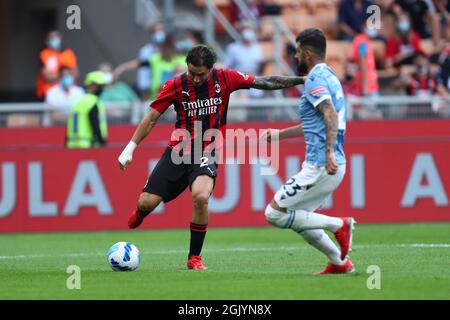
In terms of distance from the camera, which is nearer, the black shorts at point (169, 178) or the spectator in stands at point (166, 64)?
the black shorts at point (169, 178)

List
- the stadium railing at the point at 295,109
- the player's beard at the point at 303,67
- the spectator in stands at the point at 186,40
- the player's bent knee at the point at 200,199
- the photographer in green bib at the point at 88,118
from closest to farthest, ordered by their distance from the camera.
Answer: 1. the player's beard at the point at 303,67
2. the player's bent knee at the point at 200,199
3. the photographer in green bib at the point at 88,118
4. the stadium railing at the point at 295,109
5. the spectator in stands at the point at 186,40

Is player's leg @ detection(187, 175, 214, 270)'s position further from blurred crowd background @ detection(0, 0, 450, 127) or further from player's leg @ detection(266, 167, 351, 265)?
blurred crowd background @ detection(0, 0, 450, 127)

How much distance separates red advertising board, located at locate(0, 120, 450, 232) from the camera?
61.2 ft

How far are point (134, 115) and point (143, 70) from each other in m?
1.85

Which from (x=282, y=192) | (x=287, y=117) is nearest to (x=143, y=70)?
(x=287, y=117)

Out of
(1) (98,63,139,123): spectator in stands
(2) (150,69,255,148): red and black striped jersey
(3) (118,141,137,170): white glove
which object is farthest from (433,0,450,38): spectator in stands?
(3) (118,141,137,170): white glove

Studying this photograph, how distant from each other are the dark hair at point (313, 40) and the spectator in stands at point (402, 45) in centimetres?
1261

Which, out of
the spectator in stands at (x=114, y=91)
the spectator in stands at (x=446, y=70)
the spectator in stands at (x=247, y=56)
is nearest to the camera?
the spectator in stands at (x=446, y=70)

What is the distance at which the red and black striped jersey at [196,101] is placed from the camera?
476 inches

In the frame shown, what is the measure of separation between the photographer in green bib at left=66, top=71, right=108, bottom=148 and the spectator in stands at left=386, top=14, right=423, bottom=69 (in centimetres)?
642

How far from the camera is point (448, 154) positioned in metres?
18.7

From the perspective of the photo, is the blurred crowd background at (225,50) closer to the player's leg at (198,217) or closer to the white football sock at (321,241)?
the player's leg at (198,217)

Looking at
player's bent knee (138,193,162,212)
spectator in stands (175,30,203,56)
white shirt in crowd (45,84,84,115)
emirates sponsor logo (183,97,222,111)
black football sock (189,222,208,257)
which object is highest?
spectator in stands (175,30,203,56)

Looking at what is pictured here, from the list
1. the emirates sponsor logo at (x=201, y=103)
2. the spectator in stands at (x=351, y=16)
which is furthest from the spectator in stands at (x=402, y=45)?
the emirates sponsor logo at (x=201, y=103)
